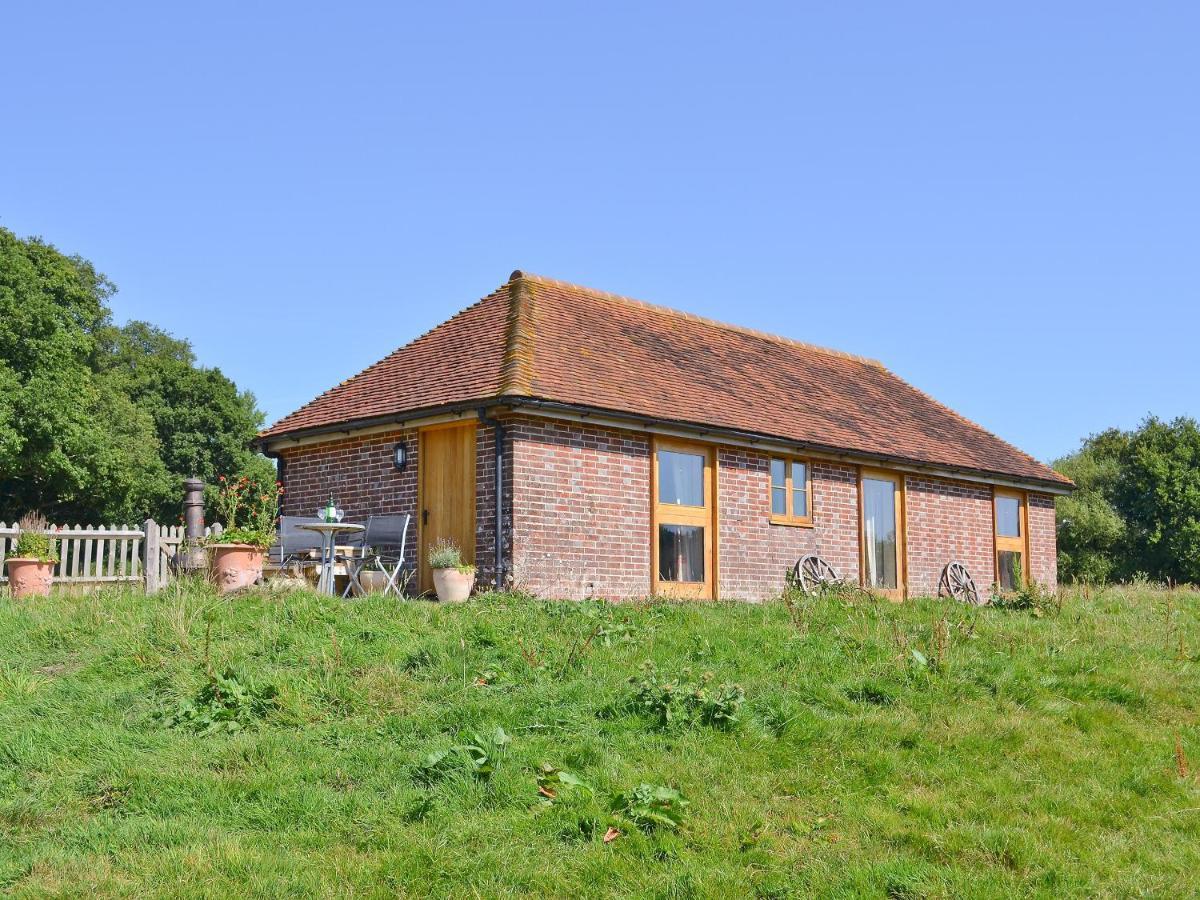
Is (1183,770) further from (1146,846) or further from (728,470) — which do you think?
(728,470)

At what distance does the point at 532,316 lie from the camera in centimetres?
1794

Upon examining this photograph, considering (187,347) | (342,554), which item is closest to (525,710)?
(342,554)

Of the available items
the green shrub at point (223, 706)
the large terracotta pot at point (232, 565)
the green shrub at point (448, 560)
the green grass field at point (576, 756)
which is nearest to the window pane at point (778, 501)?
the green shrub at point (448, 560)

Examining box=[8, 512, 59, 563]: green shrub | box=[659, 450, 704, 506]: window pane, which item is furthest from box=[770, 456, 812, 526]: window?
box=[8, 512, 59, 563]: green shrub

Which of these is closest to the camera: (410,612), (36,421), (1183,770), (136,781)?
(136,781)

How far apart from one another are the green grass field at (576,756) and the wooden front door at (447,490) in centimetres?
387

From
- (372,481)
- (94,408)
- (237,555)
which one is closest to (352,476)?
(372,481)

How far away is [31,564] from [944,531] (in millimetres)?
15165

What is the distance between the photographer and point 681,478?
16781mm

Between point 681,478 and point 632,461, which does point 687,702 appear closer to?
point 632,461

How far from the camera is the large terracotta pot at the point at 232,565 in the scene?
1305 cm

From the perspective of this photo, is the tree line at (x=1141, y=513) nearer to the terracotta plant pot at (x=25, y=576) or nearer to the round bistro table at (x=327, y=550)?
the round bistro table at (x=327, y=550)

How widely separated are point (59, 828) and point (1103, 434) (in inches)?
1876

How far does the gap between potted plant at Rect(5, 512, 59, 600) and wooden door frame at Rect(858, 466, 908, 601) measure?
1240 cm
